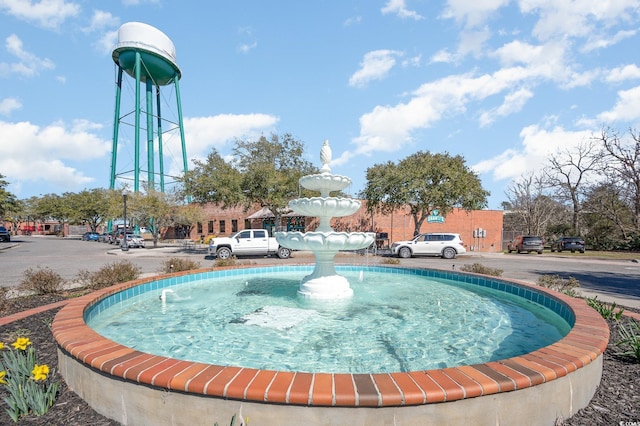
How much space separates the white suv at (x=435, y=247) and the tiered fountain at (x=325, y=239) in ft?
49.6

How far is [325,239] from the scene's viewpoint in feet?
19.0

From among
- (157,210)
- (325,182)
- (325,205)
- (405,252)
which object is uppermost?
(157,210)

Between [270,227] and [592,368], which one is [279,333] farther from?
[270,227]

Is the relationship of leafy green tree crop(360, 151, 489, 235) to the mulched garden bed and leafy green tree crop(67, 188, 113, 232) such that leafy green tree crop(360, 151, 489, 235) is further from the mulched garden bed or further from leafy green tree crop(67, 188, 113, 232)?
leafy green tree crop(67, 188, 113, 232)

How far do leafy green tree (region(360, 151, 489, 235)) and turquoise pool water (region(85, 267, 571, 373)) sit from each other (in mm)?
15320

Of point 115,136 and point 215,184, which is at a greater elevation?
point 115,136

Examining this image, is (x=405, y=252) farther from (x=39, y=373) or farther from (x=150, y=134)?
(x=150, y=134)

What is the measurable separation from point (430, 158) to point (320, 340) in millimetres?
21435

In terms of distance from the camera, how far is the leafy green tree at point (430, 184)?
853 inches

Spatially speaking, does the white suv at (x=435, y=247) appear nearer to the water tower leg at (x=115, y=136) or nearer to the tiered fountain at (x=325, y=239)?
the tiered fountain at (x=325, y=239)

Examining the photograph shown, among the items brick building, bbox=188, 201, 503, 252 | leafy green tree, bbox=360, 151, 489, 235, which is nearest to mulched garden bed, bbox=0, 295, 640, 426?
leafy green tree, bbox=360, 151, 489, 235

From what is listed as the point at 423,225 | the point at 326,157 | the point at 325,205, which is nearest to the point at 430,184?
the point at 423,225

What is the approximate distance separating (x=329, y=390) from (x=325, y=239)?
3900mm

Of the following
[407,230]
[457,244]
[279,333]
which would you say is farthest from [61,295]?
[407,230]
